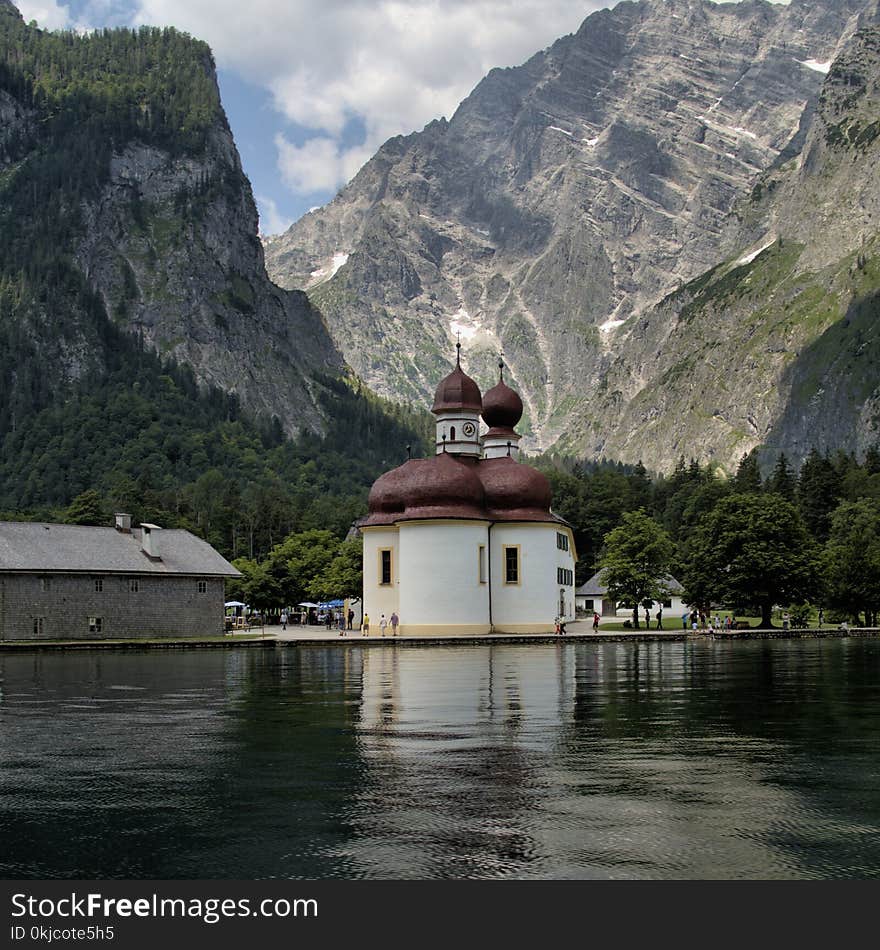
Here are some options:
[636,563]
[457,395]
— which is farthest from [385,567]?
[636,563]

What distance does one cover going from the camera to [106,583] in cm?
7581

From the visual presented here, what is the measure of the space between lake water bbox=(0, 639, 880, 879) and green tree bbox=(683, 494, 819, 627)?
54.9 metres

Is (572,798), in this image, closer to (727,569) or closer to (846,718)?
(846,718)

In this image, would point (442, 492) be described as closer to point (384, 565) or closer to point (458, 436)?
point (384, 565)

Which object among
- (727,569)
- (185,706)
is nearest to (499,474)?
(727,569)

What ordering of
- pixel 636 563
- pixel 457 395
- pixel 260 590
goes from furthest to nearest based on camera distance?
pixel 260 590 < pixel 636 563 < pixel 457 395

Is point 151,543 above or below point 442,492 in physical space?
below

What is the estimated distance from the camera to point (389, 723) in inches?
934

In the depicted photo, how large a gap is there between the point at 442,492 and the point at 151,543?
20058mm

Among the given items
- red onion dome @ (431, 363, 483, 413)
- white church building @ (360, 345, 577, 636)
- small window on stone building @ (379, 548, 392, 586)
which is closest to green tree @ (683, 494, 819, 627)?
white church building @ (360, 345, 577, 636)

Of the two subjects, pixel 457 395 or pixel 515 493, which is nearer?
pixel 515 493

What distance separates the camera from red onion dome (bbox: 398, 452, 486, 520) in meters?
75.6

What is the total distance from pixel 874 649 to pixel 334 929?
54.3m

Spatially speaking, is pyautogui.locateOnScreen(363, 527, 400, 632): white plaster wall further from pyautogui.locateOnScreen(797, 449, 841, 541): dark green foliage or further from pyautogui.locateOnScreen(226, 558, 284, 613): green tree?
pyautogui.locateOnScreen(797, 449, 841, 541): dark green foliage
